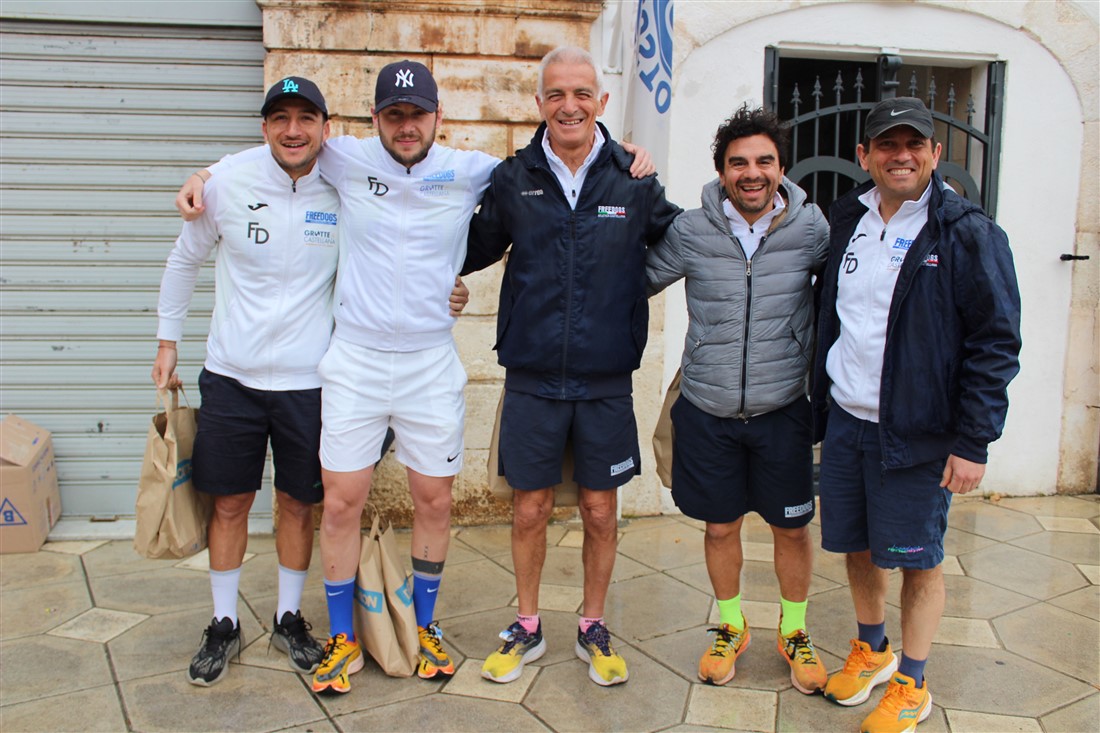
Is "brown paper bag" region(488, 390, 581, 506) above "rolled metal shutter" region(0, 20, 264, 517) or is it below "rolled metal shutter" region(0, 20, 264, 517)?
below

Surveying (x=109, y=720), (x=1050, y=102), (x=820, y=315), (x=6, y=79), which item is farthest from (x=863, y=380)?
(x=6, y=79)

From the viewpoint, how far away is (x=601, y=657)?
10.9 ft

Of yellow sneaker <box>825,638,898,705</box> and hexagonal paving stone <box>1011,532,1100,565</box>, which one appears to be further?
hexagonal paving stone <box>1011,532,1100,565</box>

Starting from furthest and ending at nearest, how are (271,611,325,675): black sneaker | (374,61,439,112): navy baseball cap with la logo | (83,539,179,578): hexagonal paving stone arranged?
(83,539,179,578): hexagonal paving stone < (271,611,325,675): black sneaker < (374,61,439,112): navy baseball cap with la logo

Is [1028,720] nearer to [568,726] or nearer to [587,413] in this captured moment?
[568,726]

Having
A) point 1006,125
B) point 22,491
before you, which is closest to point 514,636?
point 22,491

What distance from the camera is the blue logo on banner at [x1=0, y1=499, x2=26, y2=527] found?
4.63 m

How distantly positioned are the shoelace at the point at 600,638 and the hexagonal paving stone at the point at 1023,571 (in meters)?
2.20

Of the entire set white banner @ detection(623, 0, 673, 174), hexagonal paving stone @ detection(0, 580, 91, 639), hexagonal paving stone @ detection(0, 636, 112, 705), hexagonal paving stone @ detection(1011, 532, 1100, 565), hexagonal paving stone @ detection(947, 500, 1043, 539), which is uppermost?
white banner @ detection(623, 0, 673, 174)

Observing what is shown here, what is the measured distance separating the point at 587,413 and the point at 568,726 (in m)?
1.11

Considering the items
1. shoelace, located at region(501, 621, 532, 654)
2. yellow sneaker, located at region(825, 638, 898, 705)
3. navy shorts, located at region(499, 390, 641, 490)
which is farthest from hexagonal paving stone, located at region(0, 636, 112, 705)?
yellow sneaker, located at region(825, 638, 898, 705)

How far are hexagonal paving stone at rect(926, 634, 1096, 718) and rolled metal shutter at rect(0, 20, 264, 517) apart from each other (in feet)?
13.8

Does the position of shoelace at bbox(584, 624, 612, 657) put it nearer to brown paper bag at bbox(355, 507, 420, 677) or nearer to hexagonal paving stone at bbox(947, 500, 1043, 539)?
brown paper bag at bbox(355, 507, 420, 677)

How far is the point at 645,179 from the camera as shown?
129 inches
